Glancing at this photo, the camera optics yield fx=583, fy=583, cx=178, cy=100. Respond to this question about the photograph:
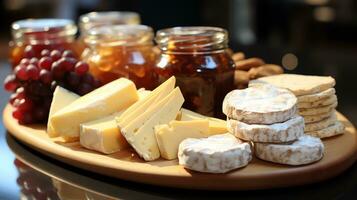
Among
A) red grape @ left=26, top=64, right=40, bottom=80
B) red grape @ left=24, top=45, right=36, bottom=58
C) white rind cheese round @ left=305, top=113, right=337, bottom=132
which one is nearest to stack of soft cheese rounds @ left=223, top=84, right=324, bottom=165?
white rind cheese round @ left=305, top=113, right=337, bottom=132

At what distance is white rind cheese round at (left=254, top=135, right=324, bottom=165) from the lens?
0.87 meters

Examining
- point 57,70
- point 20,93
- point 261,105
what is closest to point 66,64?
point 57,70

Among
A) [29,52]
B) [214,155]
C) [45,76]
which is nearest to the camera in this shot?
[214,155]

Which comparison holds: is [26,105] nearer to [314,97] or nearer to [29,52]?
[29,52]

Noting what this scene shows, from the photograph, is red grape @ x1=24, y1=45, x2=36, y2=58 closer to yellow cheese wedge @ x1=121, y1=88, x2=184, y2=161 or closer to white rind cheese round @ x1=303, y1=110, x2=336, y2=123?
yellow cheese wedge @ x1=121, y1=88, x2=184, y2=161

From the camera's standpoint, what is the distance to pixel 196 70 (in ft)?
3.60

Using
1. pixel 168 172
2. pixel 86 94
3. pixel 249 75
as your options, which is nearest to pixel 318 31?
pixel 249 75

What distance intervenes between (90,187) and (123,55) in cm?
43

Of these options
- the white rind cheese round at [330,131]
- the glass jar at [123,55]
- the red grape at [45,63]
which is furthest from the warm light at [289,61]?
the red grape at [45,63]

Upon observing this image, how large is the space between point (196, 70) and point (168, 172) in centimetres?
27

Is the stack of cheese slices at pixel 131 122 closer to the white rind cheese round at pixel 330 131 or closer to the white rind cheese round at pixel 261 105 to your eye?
the white rind cheese round at pixel 261 105

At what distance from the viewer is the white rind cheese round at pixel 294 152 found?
0.87m

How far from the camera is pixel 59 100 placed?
1109 mm

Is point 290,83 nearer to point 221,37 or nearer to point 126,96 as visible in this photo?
point 221,37
